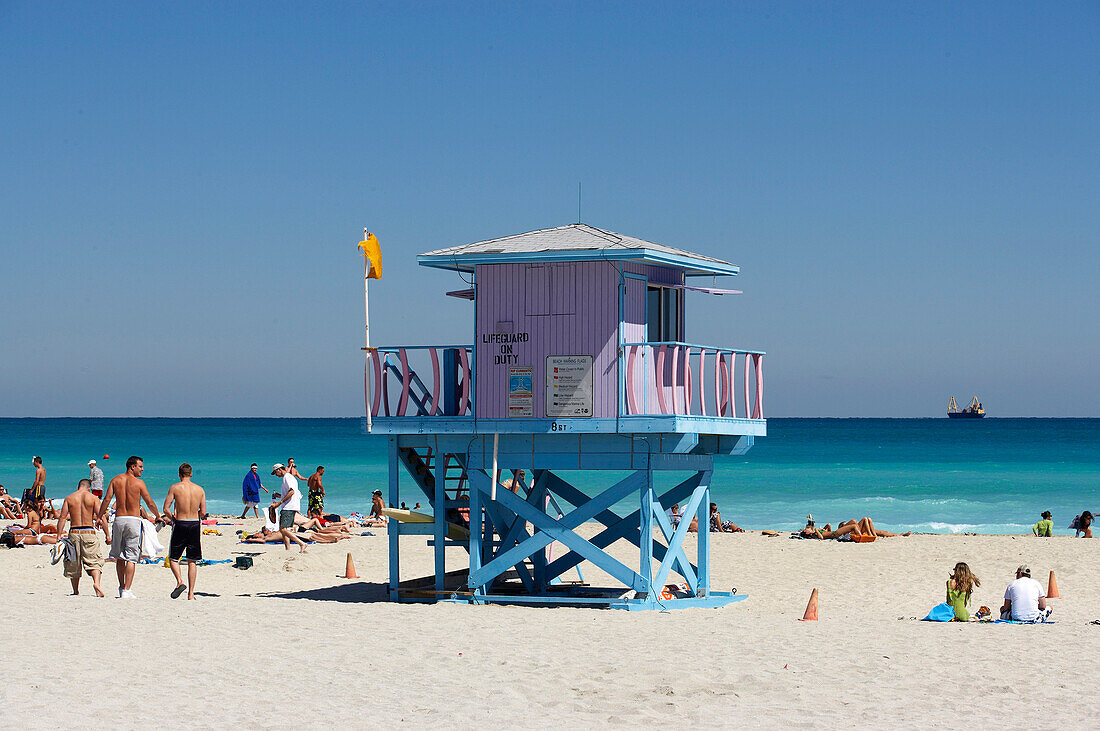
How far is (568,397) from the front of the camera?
1531 cm

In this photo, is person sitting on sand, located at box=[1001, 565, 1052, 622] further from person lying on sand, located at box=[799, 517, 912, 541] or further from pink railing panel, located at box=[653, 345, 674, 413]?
person lying on sand, located at box=[799, 517, 912, 541]

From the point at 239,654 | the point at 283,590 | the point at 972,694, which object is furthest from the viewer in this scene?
the point at 283,590

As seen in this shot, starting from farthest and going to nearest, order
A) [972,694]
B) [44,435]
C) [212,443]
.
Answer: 1. [44,435]
2. [212,443]
3. [972,694]

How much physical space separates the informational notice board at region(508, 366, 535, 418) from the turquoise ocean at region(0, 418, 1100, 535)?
265 cm

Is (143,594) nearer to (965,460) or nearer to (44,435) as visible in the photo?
(965,460)

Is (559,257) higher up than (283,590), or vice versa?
(559,257)

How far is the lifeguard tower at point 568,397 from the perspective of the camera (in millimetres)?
15227

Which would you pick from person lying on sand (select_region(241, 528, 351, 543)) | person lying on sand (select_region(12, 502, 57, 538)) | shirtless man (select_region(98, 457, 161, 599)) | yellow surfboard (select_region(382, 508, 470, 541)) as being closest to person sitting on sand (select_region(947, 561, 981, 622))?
yellow surfboard (select_region(382, 508, 470, 541))

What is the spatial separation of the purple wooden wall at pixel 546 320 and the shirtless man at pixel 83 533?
4.64 metres

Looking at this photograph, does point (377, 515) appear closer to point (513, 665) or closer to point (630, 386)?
point (630, 386)

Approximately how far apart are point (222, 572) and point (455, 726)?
11498mm

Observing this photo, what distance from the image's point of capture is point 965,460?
293 ft

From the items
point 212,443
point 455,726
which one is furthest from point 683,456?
point 212,443

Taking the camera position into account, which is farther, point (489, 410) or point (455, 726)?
point (489, 410)
